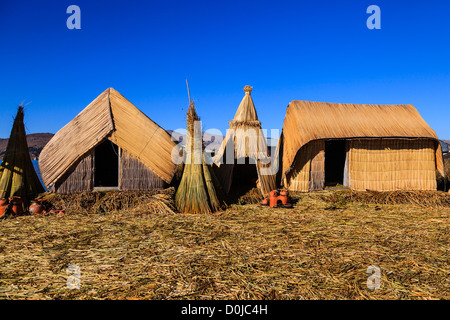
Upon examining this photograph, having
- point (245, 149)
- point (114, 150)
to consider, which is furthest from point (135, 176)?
point (245, 149)

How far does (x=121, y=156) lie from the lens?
7527 mm

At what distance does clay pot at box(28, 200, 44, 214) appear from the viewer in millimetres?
6775

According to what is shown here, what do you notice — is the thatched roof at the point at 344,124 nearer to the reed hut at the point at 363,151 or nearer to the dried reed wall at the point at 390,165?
the reed hut at the point at 363,151

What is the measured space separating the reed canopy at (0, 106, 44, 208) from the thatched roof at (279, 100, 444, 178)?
716cm

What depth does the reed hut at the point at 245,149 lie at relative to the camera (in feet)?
30.4

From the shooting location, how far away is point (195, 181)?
7.13 meters

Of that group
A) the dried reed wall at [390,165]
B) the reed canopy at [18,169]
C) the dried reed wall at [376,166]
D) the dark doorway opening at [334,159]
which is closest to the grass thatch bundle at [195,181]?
the dried reed wall at [376,166]

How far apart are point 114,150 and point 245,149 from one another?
3937 millimetres

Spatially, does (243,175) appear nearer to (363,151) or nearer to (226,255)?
(363,151)

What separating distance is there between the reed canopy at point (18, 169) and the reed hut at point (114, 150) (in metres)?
0.55
